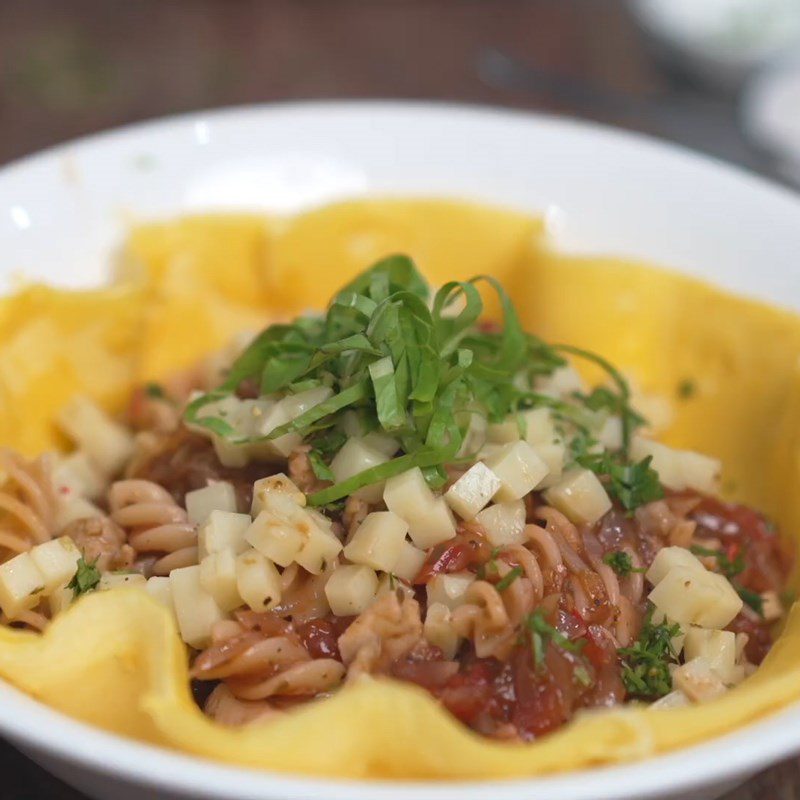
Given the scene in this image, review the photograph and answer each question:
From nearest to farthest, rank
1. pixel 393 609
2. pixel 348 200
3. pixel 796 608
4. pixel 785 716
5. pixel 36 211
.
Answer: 1. pixel 785 716
2. pixel 393 609
3. pixel 796 608
4. pixel 36 211
5. pixel 348 200

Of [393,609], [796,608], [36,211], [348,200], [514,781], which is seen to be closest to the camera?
[514,781]

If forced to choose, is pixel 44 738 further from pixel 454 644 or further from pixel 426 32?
pixel 426 32

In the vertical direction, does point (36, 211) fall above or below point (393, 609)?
above

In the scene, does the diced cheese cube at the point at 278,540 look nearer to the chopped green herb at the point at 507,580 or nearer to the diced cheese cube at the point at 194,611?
the diced cheese cube at the point at 194,611

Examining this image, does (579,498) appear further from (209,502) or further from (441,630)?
(209,502)

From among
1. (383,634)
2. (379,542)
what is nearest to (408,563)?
(379,542)

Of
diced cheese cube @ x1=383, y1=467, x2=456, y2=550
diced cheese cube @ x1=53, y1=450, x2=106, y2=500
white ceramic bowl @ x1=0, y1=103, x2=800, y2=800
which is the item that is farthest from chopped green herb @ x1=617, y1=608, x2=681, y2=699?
diced cheese cube @ x1=53, y1=450, x2=106, y2=500

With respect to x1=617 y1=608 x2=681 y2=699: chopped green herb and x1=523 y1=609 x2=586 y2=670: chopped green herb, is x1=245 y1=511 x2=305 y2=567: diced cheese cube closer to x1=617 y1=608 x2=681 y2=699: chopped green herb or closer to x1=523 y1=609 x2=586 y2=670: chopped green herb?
x1=523 y1=609 x2=586 y2=670: chopped green herb

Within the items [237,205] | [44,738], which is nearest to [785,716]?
[44,738]
